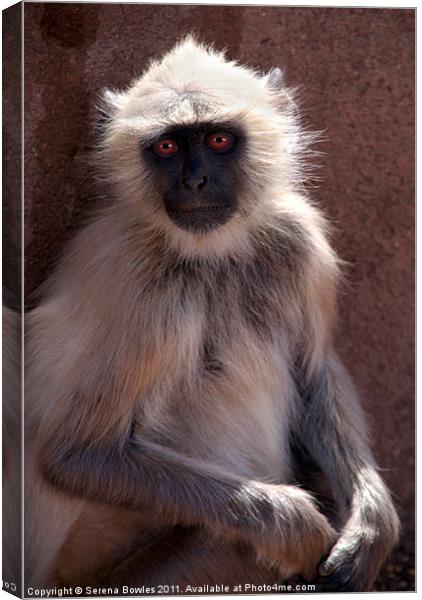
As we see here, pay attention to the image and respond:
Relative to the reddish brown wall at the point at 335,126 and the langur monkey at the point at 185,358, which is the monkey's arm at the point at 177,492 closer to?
the langur monkey at the point at 185,358

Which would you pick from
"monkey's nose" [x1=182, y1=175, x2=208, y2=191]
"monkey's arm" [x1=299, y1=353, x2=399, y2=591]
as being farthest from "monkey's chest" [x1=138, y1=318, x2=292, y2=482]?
"monkey's nose" [x1=182, y1=175, x2=208, y2=191]

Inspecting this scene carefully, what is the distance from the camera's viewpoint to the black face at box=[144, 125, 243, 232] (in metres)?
4.86

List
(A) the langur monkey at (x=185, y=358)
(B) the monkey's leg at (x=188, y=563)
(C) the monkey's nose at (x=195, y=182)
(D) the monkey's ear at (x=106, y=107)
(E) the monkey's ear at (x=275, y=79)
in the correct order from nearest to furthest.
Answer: (C) the monkey's nose at (x=195, y=182), (A) the langur monkey at (x=185, y=358), (B) the monkey's leg at (x=188, y=563), (D) the monkey's ear at (x=106, y=107), (E) the monkey's ear at (x=275, y=79)

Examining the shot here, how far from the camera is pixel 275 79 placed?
5316 millimetres

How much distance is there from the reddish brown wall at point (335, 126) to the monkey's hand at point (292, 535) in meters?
0.86

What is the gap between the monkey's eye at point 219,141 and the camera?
4930 millimetres

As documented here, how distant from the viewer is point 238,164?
5074 mm

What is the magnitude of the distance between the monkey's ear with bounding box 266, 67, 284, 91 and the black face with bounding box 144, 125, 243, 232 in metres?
0.39

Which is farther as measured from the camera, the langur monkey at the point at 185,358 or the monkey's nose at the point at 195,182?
the langur monkey at the point at 185,358

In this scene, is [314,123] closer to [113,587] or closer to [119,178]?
[119,178]

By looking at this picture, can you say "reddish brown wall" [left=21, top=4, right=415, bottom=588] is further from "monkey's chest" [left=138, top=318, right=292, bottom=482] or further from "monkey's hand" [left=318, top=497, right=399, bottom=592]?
"monkey's chest" [left=138, top=318, right=292, bottom=482]

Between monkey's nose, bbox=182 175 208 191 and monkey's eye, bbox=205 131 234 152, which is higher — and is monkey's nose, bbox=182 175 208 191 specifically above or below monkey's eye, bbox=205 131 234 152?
below

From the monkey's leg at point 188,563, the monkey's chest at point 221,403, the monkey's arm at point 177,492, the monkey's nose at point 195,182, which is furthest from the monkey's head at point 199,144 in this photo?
the monkey's leg at point 188,563

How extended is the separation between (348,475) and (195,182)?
1.58m
